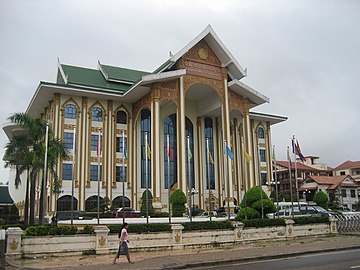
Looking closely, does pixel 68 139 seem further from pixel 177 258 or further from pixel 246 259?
pixel 246 259

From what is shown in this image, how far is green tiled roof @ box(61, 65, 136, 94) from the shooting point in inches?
1604

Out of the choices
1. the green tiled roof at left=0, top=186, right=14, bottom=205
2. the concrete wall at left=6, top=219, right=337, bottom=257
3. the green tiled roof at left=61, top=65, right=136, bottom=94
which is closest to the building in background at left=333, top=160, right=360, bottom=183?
the green tiled roof at left=61, top=65, right=136, bottom=94

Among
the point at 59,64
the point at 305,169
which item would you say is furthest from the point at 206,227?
the point at 305,169

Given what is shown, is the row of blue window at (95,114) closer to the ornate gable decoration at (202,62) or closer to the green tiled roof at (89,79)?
the green tiled roof at (89,79)

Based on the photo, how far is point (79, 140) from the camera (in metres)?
38.5

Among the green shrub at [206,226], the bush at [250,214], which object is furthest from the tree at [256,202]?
the green shrub at [206,226]

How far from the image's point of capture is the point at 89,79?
4238 cm

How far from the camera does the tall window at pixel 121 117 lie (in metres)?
41.4

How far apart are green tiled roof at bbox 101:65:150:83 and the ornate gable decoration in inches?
274

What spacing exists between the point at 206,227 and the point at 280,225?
4.86 meters

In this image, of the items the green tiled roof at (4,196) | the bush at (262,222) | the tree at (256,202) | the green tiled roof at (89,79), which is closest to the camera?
the bush at (262,222)

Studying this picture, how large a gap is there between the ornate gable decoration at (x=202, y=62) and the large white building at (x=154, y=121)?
0.34 ft

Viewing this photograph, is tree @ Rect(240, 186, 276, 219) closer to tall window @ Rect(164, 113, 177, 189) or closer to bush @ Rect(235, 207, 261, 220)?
bush @ Rect(235, 207, 261, 220)

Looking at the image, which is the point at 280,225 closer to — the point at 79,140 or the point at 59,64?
the point at 79,140
